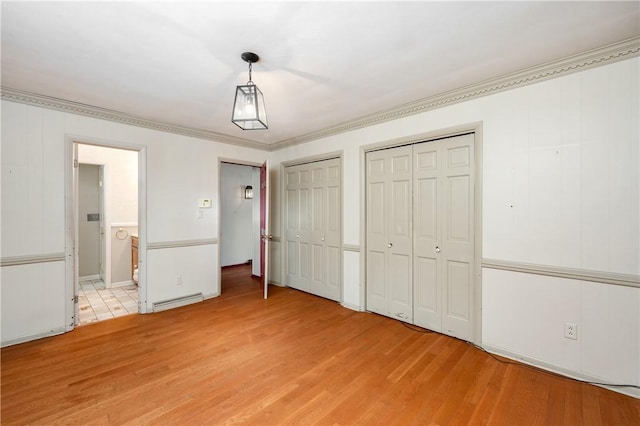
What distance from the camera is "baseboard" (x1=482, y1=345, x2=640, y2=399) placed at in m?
2.08

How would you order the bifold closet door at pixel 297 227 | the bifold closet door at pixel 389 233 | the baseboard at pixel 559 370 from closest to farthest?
the baseboard at pixel 559 370 < the bifold closet door at pixel 389 233 < the bifold closet door at pixel 297 227

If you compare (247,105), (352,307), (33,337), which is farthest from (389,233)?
(33,337)

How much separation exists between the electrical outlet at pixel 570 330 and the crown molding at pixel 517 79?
2.09 m

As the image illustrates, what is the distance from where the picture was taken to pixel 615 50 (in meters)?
2.10

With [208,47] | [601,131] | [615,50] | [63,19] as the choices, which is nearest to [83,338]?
[63,19]

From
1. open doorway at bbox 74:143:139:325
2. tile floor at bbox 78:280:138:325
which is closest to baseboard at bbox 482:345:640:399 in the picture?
tile floor at bbox 78:280:138:325

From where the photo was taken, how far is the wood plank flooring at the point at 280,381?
1883 millimetres

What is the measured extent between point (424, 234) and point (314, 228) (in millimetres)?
1810

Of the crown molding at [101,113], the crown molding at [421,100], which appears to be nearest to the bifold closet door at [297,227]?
the crown molding at [421,100]

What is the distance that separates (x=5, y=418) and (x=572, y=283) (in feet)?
14.0

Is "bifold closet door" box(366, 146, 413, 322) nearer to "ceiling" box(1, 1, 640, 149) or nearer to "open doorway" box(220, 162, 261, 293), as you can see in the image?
"ceiling" box(1, 1, 640, 149)

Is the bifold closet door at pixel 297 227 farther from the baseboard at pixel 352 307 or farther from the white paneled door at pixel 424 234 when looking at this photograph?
the white paneled door at pixel 424 234

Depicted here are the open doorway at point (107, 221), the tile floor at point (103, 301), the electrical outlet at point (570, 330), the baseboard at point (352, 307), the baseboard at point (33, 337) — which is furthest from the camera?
the open doorway at point (107, 221)

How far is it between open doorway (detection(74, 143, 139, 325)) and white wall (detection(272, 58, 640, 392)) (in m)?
5.29
